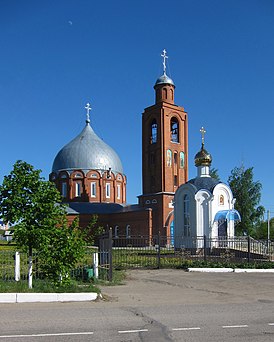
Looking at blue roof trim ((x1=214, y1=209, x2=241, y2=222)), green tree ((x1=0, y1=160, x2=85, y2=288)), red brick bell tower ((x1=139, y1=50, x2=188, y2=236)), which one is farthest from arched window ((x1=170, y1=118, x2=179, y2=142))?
green tree ((x1=0, y1=160, x2=85, y2=288))

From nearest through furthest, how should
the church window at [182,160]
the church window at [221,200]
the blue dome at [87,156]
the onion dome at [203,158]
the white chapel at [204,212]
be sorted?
1. the white chapel at [204,212]
2. the church window at [221,200]
3. the onion dome at [203,158]
4. the church window at [182,160]
5. the blue dome at [87,156]

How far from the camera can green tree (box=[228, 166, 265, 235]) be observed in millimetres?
45531

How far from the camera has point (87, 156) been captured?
52.9 metres

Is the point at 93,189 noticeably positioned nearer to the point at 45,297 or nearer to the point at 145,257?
the point at 145,257

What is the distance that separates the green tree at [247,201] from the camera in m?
45.5

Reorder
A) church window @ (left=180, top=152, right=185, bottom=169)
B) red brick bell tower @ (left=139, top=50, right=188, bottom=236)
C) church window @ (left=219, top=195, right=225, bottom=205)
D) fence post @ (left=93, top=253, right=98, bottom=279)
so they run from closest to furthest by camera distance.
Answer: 1. fence post @ (left=93, top=253, right=98, bottom=279)
2. church window @ (left=219, top=195, right=225, bottom=205)
3. red brick bell tower @ (left=139, top=50, right=188, bottom=236)
4. church window @ (left=180, top=152, right=185, bottom=169)

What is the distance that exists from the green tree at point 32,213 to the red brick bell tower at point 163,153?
102 feet

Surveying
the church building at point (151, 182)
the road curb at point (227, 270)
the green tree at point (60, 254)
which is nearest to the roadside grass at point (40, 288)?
the green tree at point (60, 254)

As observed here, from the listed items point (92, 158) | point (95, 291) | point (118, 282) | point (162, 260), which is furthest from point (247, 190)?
point (95, 291)

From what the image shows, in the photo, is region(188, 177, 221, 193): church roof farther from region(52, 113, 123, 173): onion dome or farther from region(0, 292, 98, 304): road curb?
region(52, 113, 123, 173): onion dome

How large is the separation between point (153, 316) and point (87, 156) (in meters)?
45.5

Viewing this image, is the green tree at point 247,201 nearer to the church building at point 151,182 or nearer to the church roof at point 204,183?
the church building at point 151,182

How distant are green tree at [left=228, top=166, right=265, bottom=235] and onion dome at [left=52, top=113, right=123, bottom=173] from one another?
50.7ft

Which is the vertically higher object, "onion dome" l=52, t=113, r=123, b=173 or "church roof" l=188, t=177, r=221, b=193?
"onion dome" l=52, t=113, r=123, b=173
